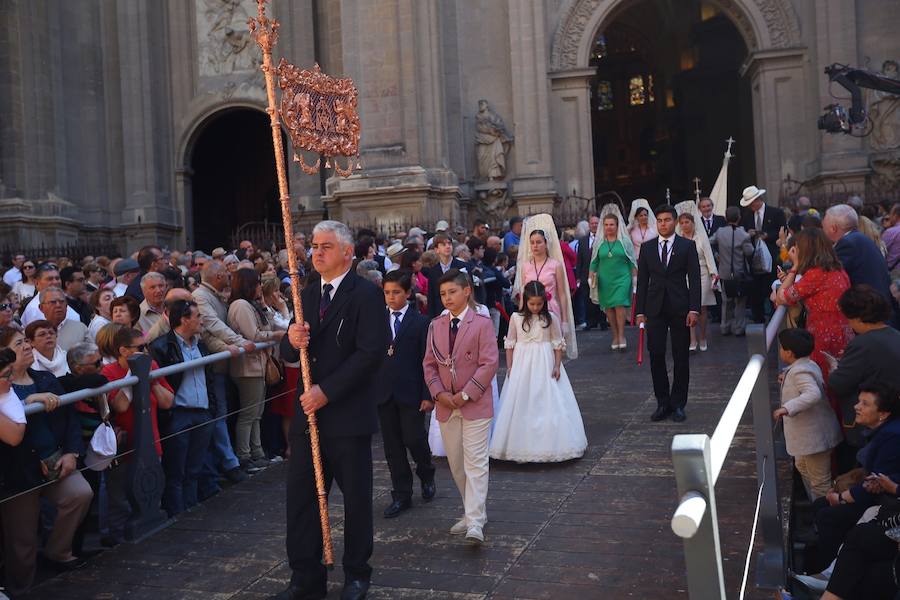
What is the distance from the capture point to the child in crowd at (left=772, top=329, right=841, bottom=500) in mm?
6926

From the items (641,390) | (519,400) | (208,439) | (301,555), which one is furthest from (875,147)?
(301,555)

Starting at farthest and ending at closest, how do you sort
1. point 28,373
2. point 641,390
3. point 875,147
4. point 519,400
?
1. point 875,147
2. point 641,390
3. point 519,400
4. point 28,373

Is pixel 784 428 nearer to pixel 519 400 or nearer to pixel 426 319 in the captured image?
pixel 519 400

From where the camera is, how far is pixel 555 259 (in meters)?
10.7

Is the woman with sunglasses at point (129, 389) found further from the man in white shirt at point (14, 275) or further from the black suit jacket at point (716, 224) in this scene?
the black suit jacket at point (716, 224)

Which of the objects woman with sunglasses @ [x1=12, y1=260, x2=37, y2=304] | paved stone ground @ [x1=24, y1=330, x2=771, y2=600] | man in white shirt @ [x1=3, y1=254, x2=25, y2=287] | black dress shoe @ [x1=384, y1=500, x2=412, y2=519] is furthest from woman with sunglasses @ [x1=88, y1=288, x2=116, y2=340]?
man in white shirt @ [x1=3, y1=254, x2=25, y2=287]

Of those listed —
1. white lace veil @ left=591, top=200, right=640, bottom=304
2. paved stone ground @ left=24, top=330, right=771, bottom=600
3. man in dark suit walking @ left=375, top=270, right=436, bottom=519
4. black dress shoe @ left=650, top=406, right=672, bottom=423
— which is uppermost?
white lace veil @ left=591, top=200, right=640, bottom=304

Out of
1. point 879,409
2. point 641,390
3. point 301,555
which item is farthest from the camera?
point 641,390

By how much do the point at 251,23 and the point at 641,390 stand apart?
260 inches

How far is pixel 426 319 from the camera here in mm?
7805

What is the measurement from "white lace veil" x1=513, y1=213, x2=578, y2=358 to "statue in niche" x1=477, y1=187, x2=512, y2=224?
12568 millimetres

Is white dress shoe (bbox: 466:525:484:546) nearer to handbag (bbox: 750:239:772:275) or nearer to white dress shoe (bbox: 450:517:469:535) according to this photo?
white dress shoe (bbox: 450:517:469:535)

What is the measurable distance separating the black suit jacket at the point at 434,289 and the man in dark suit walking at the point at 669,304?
8.48 feet

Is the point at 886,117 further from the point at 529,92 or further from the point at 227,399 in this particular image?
the point at 227,399
